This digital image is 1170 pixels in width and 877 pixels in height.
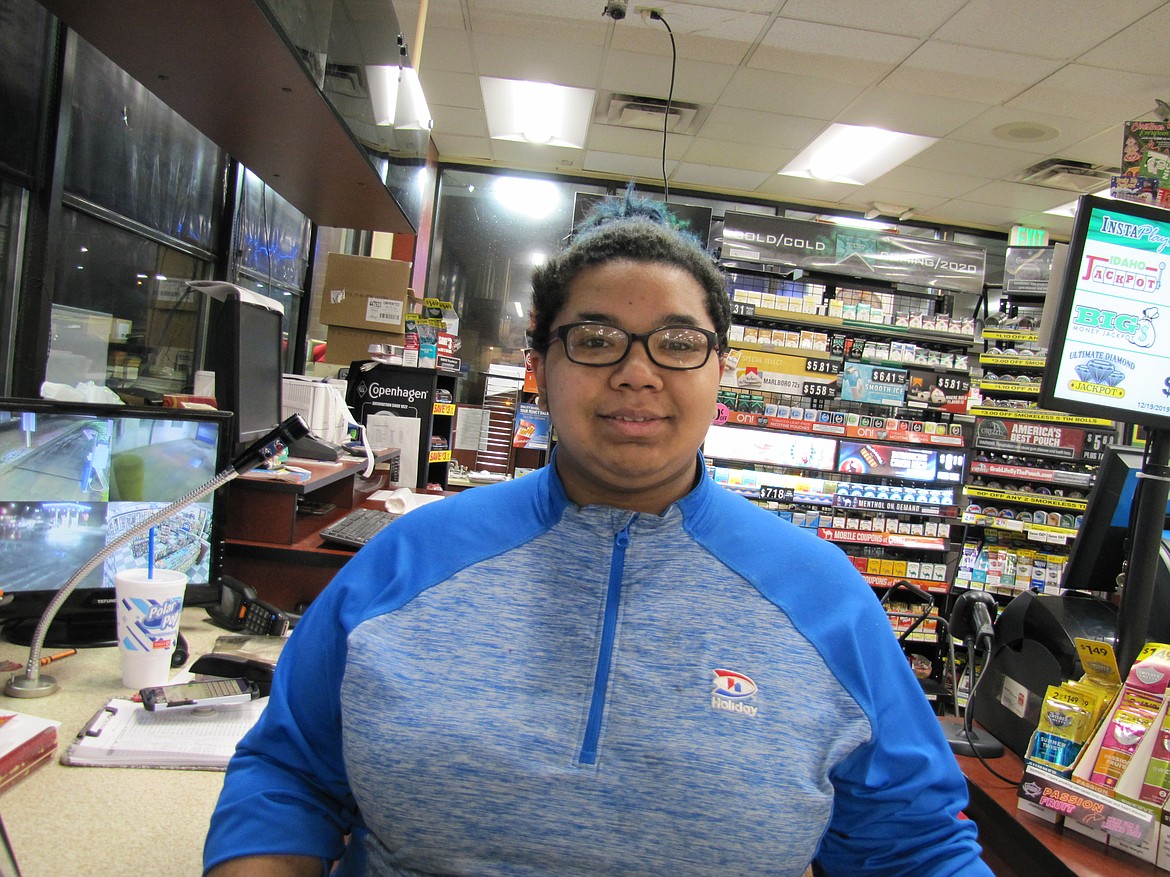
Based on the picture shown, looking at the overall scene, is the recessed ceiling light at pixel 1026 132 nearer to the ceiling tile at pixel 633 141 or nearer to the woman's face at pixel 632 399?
the ceiling tile at pixel 633 141

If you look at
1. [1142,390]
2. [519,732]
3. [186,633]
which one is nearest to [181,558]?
[186,633]

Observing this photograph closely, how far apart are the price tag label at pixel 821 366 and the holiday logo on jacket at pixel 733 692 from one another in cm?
402

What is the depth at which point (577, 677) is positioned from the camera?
34.9 inches

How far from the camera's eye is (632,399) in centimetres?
96

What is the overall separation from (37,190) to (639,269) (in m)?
2.75

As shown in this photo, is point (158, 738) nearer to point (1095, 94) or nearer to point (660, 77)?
point (660, 77)

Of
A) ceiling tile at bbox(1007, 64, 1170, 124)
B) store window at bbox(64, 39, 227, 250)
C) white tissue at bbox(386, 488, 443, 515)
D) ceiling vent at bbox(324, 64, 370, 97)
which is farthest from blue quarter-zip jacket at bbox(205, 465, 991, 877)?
ceiling tile at bbox(1007, 64, 1170, 124)

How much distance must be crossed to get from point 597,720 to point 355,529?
4.50 feet

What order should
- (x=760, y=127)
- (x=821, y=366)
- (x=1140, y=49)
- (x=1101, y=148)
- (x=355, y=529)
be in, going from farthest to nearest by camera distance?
(x=760, y=127)
(x=1101, y=148)
(x=821, y=366)
(x=1140, y=49)
(x=355, y=529)

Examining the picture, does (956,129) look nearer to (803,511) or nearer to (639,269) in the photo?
(803,511)

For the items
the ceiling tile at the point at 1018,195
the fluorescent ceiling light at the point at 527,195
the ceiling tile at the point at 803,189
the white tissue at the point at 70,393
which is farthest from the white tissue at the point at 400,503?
the ceiling tile at the point at 1018,195

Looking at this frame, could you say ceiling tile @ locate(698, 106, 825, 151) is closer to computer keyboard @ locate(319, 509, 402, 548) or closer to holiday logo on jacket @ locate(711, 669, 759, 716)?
computer keyboard @ locate(319, 509, 402, 548)

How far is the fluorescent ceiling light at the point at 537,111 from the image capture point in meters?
4.84

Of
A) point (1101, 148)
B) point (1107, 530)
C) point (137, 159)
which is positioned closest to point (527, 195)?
point (137, 159)
